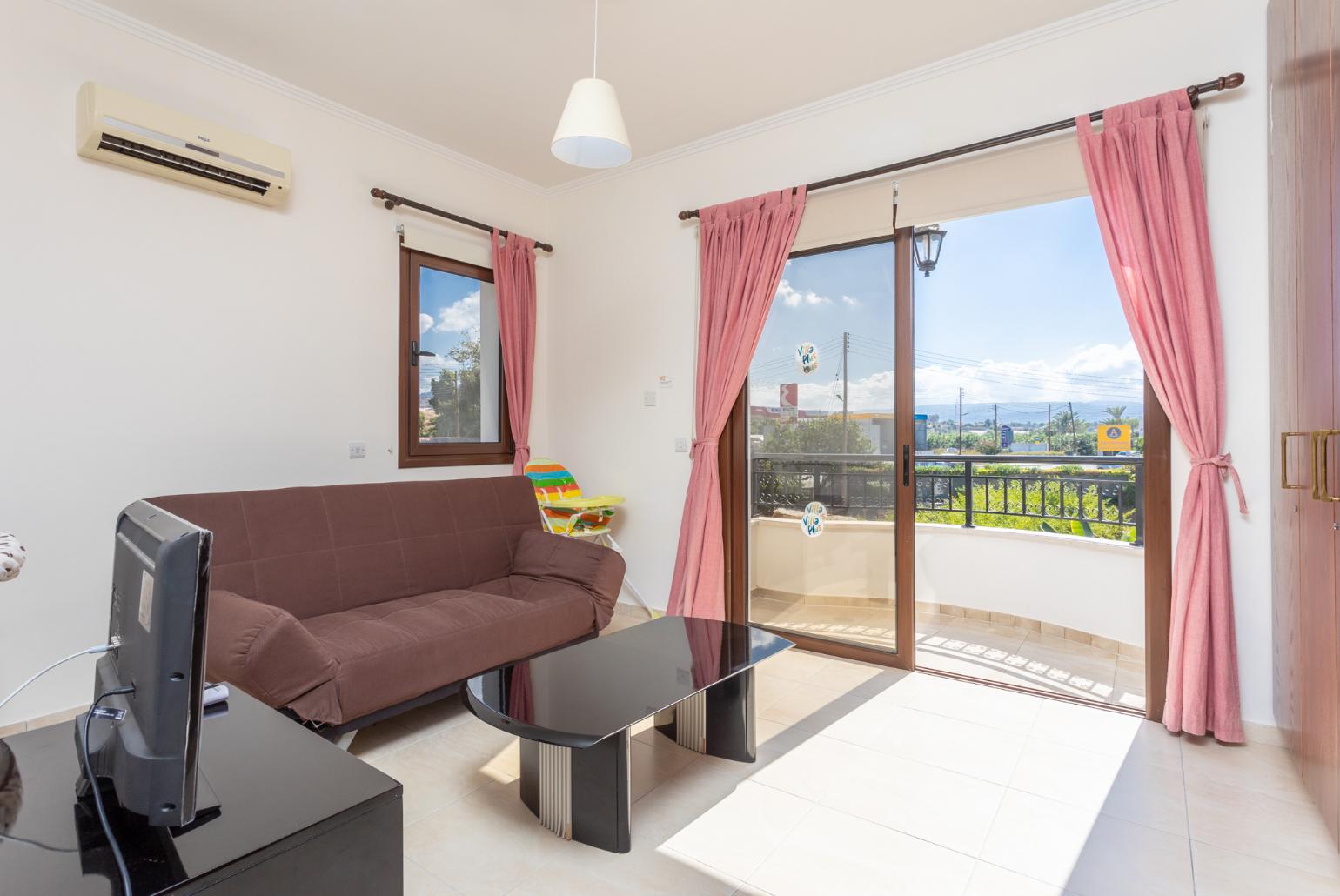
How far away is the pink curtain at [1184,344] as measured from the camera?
2521 mm

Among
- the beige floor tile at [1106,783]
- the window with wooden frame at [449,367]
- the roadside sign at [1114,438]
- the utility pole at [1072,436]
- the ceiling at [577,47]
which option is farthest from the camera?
the window with wooden frame at [449,367]

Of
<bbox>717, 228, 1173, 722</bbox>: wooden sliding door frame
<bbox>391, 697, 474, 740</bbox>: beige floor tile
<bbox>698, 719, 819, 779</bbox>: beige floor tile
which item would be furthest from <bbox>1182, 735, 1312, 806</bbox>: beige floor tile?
<bbox>391, 697, 474, 740</bbox>: beige floor tile

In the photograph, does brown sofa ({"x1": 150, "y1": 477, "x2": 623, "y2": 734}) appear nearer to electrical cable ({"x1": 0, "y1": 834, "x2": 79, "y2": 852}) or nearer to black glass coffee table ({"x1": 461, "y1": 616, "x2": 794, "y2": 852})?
black glass coffee table ({"x1": 461, "y1": 616, "x2": 794, "y2": 852})

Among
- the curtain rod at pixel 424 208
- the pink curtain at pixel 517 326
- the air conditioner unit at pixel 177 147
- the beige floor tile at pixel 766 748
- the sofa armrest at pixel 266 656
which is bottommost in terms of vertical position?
the beige floor tile at pixel 766 748

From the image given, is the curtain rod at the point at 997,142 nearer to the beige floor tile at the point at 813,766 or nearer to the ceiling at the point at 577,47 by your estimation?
the ceiling at the point at 577,47

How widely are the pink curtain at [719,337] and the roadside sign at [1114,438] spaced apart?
180 cm

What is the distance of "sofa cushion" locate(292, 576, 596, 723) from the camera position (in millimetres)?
2248

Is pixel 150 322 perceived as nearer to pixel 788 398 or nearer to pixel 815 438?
pixel 788 398

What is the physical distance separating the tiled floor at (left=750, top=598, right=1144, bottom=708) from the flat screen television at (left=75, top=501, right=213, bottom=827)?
10.3 ft

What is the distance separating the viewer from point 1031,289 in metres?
3.66

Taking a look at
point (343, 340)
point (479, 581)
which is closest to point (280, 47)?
point (343, 340)

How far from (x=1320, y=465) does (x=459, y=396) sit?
4.01m

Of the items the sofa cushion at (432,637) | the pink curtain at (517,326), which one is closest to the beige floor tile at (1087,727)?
the sofa cushion at (432,637)

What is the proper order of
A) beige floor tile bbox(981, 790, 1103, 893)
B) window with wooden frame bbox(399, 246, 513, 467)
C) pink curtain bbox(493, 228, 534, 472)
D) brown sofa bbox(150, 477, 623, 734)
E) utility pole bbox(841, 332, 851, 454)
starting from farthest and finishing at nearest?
pink curtain bbox(493, 228, 534, 472) < window with wooden frame bbox(399, 246, 513, 467) < utility pole bbox(841, 332, 851, 454) < brown sofa bbox(150, 477, 623, 734) < beige floor tile bbox(981, 790, 1103, 893)
